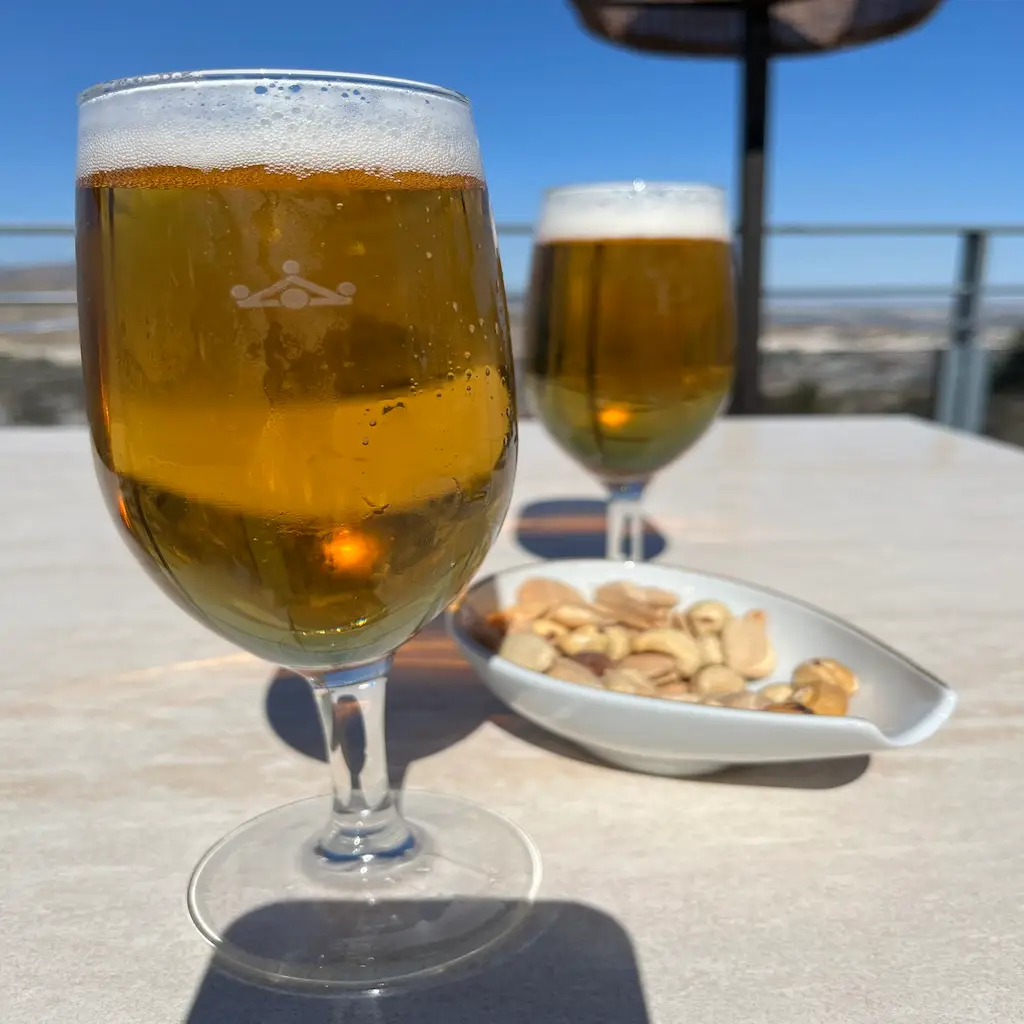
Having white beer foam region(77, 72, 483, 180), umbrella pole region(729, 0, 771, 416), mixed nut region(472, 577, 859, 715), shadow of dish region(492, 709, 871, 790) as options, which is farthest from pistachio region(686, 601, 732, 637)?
umbrella pole region(729, 0, 771, 416)

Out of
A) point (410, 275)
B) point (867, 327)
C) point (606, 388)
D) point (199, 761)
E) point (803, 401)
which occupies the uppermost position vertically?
point (410, 275)

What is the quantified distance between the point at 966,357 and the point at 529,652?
3.37m

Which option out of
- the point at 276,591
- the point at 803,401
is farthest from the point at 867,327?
the point at 276,591

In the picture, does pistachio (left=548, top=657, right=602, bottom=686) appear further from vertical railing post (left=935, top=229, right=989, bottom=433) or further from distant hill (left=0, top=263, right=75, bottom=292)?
vertical railing post (left=935, top=229, right=989, bottom=433)

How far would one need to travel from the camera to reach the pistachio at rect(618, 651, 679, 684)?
54 cm

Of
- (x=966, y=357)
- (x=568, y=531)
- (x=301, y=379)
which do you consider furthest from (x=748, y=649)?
(x=966, y=357)

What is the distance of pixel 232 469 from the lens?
0.36 metres

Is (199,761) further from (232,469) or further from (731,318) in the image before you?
(731,318)

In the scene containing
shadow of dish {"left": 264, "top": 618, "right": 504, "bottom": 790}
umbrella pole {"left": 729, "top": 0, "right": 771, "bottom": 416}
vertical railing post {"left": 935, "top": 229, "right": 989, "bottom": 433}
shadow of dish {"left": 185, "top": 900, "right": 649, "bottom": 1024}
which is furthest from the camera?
vertical railing post {"left": 935, "top": 229, "right": 989, "bottom": 433}

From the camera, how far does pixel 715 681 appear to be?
0.53m

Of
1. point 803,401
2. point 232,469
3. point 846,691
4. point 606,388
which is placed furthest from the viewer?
point 803,401

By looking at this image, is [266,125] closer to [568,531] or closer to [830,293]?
[568,531]

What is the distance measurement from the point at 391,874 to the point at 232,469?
21 centimetres

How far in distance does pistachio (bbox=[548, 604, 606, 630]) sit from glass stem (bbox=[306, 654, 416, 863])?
0.16 meters
